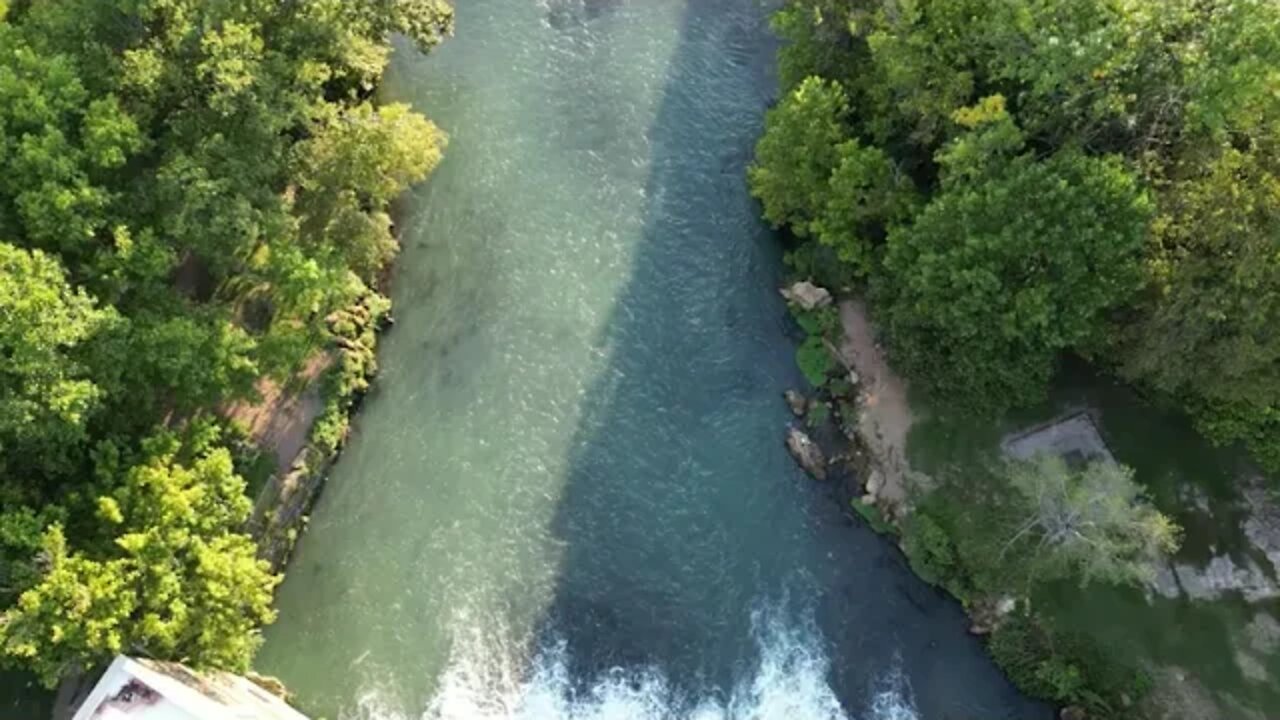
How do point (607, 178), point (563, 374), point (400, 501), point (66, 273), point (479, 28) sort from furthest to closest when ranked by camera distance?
point (479, 28) → point (607, 178) → point (563, 374) → point (400, 501) → point (66, 273)

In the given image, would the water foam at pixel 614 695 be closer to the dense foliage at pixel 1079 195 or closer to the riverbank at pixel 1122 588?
the riverbank at pixel 1122 588

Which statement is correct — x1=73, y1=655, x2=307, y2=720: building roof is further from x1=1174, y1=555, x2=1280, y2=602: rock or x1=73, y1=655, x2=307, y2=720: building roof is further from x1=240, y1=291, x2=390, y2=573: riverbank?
x1=1174, y1=555, x2=1280, y2=602: rock


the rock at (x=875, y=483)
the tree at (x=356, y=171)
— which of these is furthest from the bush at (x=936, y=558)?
the tree at (x=356, y=171)

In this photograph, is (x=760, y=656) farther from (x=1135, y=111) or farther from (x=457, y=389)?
(x=1135, y=111)

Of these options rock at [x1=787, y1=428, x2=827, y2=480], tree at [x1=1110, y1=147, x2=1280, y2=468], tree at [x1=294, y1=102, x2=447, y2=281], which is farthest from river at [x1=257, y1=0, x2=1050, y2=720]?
tree at [x1=1110, y1=147, x2=1280, y2=468]

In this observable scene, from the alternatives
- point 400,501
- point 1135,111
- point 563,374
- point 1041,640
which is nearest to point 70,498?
point 400,501

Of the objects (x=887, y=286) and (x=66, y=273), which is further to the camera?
(x=887, y=286)
